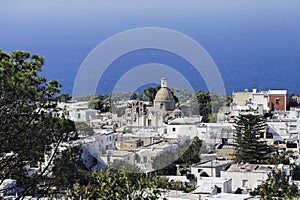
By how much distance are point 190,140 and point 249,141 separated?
1.87m

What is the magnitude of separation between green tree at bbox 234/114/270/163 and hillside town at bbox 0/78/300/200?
16 cm

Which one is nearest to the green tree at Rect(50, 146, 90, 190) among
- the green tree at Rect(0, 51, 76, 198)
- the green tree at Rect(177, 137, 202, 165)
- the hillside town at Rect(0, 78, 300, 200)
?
the green tree at Rect(0, 51, 76, 198)

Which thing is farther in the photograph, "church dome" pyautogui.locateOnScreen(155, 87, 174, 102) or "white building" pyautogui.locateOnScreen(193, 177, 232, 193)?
"church dome" pyautogui.locateOnScreen(155, 87, 174, 102)

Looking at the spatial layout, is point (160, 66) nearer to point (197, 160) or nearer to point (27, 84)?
point (197, 160)

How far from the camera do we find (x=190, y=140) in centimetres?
1750

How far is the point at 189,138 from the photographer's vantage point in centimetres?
1770

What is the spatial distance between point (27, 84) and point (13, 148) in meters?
0.55

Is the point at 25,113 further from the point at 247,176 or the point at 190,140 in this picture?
the point at 190,140

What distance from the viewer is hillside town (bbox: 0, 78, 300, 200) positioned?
508 inches

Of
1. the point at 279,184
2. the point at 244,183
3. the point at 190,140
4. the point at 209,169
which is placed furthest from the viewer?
the point at 190,140

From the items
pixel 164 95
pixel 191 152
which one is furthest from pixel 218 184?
pixel 164 95

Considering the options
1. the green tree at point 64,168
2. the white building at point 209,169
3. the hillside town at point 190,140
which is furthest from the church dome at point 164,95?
the green tree at point 64,168

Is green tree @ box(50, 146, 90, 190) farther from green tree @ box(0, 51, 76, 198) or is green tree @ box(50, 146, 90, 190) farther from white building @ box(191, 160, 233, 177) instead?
white building @ box(191, 160, 233, 177)

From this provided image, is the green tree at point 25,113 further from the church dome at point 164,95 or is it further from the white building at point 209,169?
the church dome at point 164,95
